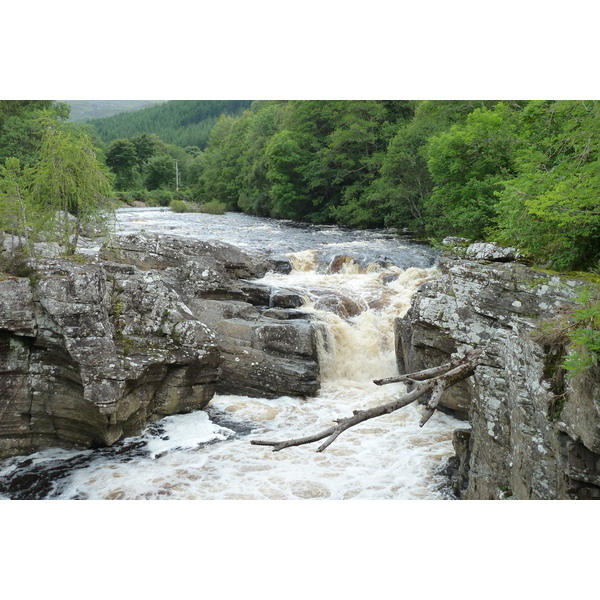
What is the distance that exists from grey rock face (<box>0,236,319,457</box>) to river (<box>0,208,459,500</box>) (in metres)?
0.28

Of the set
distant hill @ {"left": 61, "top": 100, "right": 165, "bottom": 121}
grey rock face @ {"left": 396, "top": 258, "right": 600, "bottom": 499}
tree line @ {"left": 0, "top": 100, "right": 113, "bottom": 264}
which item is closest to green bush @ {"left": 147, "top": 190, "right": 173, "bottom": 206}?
distant hill @ {"left": 61, "top": 100, "right": 165, "bottom": 121}

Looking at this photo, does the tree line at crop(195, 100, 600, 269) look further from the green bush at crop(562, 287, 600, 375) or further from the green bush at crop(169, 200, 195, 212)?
the green bush at crop(169, 200, 195, 212)

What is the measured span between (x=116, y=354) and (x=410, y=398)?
16.1 feet

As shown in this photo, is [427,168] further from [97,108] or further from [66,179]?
[66,179]

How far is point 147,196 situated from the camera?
2528cm

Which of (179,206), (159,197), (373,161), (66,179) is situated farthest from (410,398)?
(159,197)

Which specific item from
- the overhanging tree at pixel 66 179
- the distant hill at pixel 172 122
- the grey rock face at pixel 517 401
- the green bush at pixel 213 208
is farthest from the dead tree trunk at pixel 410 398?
the green bush at pixel 213 208

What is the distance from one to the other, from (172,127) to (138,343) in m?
13.2

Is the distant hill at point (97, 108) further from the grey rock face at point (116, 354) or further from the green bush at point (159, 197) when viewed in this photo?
the green bush at point (159, 197)

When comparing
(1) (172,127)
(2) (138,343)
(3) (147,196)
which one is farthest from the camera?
(3) (147,196)

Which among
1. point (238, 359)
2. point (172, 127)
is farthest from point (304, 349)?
point (172, 127)

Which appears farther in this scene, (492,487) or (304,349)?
(304,349)

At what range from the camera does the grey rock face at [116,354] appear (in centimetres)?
705
